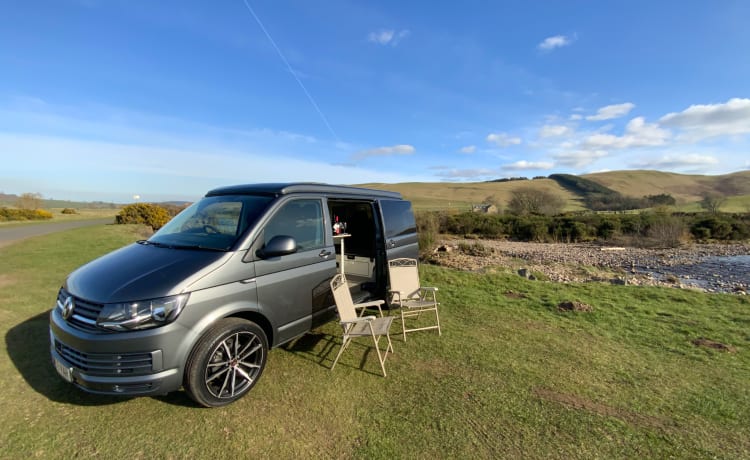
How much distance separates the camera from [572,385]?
3367 millimetres

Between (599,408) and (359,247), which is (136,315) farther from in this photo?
(599,408)

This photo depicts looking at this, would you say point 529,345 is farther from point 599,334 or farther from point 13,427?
point 13,427

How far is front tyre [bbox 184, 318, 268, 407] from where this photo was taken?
2.70 metres

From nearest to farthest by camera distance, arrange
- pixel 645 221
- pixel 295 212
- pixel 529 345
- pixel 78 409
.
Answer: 1. pixel 78 409
2. pixel 295 212
3. pixel 529 345
4. pixel 645 221

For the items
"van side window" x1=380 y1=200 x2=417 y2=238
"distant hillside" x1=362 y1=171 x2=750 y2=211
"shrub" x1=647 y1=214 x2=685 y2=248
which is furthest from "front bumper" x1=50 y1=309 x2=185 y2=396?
"distant hillside" x1=362 y1=171 x2=750 y2=211

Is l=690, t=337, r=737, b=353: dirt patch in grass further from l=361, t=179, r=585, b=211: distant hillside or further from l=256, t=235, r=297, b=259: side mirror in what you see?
l=361, t=179, r=585, b=211: distant hillside

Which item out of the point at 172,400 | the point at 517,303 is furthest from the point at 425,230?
the point at 172,400

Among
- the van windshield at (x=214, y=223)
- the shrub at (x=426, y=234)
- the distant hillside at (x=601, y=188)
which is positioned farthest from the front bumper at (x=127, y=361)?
the distant hillside at (x=601, y=188)

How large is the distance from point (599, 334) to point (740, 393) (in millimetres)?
1613

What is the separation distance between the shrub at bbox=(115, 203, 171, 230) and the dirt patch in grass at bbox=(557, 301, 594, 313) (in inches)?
949

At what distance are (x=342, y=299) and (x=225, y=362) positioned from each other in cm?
135

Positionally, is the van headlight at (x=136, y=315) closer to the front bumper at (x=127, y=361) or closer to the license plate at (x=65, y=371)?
the front bumper at (x=127, y=361)

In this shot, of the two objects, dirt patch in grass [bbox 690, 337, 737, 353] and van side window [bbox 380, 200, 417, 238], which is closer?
dirt patch in grass [bbox 690, 337, 737, 353]

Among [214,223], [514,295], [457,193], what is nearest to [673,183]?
[457,193]
